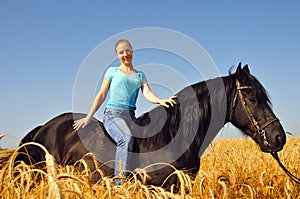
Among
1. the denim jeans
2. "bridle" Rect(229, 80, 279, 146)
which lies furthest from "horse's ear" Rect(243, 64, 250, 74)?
the denim jeans

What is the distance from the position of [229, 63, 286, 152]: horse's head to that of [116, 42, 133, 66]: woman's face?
1.46m

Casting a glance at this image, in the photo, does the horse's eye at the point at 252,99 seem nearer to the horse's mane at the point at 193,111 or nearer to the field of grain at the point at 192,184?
the horse's mane at the point at 193,111

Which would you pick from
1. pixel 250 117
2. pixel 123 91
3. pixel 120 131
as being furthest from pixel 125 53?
pixel 250 117

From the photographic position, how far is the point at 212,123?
4750mm

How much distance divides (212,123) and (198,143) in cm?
34

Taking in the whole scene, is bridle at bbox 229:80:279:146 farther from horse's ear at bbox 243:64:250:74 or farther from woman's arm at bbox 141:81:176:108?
woman's arm at bbox 141:81:176:108

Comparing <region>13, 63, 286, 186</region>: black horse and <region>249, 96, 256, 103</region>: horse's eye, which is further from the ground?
<region>249, 96, 256, 103</region>: horse's eye

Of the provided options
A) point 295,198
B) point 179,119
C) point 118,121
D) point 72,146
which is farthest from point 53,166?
point 295,198

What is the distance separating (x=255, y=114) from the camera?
15.8ft

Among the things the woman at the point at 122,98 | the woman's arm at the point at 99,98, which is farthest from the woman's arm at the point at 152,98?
the woman's arm at the point at 99,98

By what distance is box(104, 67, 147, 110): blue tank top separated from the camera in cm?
459

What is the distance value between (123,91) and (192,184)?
141 cm

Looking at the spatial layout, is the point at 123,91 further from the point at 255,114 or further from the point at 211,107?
the point at 255,114

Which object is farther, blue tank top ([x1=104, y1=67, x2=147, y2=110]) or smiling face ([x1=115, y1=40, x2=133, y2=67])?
smiling face ([x1=115, y1=40, x2=133, y2=67])
